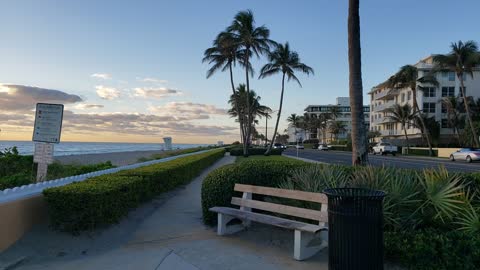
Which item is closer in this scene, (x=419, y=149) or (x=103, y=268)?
(x=103, y=268)

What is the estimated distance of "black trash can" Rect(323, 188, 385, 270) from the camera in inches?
140

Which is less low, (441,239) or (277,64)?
(277,64)

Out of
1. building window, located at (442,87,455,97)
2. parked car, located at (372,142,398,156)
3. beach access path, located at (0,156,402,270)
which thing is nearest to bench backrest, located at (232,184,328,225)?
beach access path, located at (0,156,402,270)

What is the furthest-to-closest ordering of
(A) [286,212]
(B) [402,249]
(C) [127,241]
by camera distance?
(C) [127,241] → (A) [286,212] → (B) [402,249]

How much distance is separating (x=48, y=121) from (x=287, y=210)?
5.98m

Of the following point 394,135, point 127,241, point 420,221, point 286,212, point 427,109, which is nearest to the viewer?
point 420,221

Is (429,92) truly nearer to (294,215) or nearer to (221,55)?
(221,55)

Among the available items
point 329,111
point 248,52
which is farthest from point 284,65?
point 329,111

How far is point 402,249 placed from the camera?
4.45m

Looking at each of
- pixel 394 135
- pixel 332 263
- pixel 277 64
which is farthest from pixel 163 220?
pixel 394 135

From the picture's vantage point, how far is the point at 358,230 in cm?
357

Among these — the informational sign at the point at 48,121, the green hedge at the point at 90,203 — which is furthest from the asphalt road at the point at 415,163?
the informational sign at the point at 48,121

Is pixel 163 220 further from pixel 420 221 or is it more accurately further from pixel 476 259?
pixel 476 259

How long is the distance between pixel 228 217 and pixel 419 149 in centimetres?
5176
